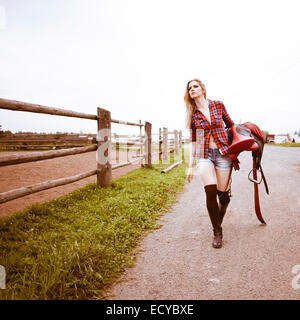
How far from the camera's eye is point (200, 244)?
2.66 meters

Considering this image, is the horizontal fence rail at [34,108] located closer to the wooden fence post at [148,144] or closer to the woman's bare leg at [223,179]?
the woman's bare leg at [223,179]

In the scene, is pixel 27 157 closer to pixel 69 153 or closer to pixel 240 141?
pixel 69 153

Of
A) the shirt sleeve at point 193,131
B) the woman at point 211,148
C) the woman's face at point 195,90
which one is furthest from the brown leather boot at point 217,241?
the woman's face at point 195,90

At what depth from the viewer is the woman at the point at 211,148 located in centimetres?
263

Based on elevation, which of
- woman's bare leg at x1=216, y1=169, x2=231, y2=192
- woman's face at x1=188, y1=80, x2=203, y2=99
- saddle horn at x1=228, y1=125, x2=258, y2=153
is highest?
woman's face at x1=188, y1=80, x2=203, y2=99

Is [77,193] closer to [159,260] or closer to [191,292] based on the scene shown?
[159,260]

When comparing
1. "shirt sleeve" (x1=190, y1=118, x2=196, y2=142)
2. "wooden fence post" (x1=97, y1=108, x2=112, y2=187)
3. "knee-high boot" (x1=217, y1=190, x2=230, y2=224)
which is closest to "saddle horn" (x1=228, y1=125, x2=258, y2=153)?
"shirt sleeve" (x1=190, y1=118, x2=196, y2=142)

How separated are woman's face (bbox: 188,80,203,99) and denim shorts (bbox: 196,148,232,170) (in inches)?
25.0

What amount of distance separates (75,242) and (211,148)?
1.72m

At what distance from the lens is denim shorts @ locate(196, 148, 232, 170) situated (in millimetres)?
2658

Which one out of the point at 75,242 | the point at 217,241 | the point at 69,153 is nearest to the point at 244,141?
the point at 217,241

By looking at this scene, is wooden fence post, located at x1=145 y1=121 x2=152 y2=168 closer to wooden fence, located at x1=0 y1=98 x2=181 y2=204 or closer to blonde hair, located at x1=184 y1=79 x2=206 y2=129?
wooden fence, located at x1=0 y1=98 x2=181 y2=204
